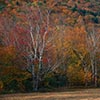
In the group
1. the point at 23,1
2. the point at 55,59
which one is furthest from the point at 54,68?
the point at 23,1

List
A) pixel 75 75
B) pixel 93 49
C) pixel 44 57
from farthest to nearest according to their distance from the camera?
pixel 93 49 < pixel 75 75 < pixel 44 57

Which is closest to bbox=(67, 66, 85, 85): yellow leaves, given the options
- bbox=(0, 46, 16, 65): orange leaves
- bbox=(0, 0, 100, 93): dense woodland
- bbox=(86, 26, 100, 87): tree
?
bbox=(0, 0, 100, 93): dense woodland

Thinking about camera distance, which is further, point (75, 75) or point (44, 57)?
point (75, 75)

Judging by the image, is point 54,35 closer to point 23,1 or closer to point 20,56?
point 20,56

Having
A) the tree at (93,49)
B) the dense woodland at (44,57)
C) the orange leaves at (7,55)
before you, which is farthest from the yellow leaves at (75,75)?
the orange leaves at (7,55)

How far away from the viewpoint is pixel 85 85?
177ft

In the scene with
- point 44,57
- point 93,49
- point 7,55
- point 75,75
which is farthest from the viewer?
point 93,49

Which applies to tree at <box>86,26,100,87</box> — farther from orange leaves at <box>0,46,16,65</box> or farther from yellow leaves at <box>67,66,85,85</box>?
orange leaves at <box>0,46,16,65</box>

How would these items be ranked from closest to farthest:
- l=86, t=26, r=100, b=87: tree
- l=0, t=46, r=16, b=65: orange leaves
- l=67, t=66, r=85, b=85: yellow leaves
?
l=0, t=46, r=16, b=65: orange leaves < l=67, t=66, r=85, b=85: yellow leaves < l=86, t=26, r=100, b=87: tree

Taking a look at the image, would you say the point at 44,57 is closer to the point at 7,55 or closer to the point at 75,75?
the point at 7,55

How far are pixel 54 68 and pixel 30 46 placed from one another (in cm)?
450

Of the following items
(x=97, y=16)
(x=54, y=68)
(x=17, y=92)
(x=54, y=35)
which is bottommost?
(x=17, y=92)

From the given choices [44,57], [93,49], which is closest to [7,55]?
[44,57]

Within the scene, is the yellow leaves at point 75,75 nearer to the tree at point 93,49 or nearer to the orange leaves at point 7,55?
the tree at point 93,49
